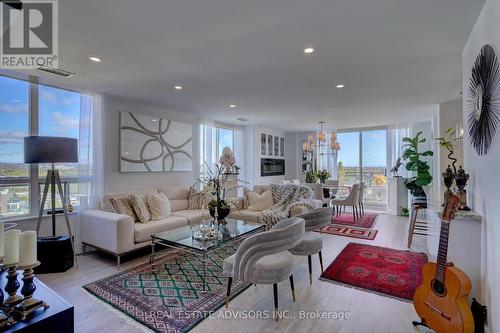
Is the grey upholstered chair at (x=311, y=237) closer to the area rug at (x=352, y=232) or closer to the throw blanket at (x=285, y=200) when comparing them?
the throw blanket at (x=285, y=200)

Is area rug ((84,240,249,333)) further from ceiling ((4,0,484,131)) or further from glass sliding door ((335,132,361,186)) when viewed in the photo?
glass sliding door ((335,132,361,186))

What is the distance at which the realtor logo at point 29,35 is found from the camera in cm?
194

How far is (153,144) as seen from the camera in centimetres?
488

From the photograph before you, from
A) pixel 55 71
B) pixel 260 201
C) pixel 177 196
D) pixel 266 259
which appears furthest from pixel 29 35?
pixel 260 201

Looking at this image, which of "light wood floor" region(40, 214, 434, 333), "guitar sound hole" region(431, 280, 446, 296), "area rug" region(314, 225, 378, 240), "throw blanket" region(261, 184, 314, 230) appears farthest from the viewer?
"area rug" region(314, 225, 378, 240)

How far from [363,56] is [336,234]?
11.0 feet

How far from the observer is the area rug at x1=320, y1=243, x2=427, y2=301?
108 inches

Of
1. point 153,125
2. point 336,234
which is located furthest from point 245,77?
point 336,234

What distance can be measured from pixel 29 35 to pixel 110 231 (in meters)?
2.32

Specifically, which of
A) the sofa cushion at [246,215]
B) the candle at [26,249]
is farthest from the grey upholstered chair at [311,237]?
the candle at [26,249]

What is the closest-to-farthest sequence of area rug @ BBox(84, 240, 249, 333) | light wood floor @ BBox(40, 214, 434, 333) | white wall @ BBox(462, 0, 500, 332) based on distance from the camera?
white wall @ BBox(462, 0, 500, 332), light wood floor @ BBox(40, 214, 434, 333), area rug @ BBox(84, 240, 249, 333)

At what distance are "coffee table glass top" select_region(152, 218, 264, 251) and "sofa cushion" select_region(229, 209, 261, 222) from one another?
688 millimetres

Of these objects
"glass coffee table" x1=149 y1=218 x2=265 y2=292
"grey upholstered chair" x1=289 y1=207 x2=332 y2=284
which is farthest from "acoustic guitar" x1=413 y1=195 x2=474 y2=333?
"glass coffee table" x1=149 y1=218 x2=265 y2=292

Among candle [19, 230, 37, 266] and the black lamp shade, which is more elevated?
the black lamp shade
